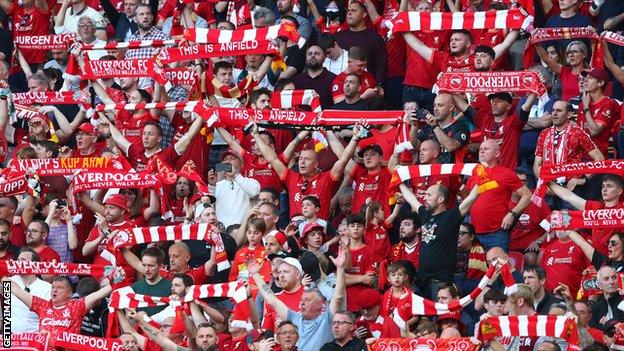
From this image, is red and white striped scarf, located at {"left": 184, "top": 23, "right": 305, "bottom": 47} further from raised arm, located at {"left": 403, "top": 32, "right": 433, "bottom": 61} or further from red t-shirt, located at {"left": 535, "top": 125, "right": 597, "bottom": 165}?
red t-shirt, located at {"left": 535, "top": 125, "right": 597, "bottom": 165}

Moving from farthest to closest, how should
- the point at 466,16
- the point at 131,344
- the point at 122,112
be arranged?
the point at 122,112 → the point at 466,16 → the point at 131,344

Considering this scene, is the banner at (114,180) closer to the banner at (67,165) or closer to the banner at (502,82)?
the banner at (67,165)

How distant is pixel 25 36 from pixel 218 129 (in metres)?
3.80

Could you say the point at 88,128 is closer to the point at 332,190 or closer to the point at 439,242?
the point at 332,190

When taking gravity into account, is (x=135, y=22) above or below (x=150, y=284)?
above

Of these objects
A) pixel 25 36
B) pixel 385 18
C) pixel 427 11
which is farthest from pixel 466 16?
pixel 25 36

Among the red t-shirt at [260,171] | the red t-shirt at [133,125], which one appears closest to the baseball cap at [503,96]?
the red t-shirt at [260,171]

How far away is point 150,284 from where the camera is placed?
1886 cm

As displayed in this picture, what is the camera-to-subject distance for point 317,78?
22.0 meters

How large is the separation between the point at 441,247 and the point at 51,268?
3617 mm

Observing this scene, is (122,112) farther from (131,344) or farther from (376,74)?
(131,344)

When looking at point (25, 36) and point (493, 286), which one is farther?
point (25, 36)

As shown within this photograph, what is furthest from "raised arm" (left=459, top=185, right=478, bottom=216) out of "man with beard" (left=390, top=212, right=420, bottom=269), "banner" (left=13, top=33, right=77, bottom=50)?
"banner" (left=13, top=33, right=77, bottom=50)

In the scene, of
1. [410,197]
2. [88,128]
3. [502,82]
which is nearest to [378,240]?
[410,197]
